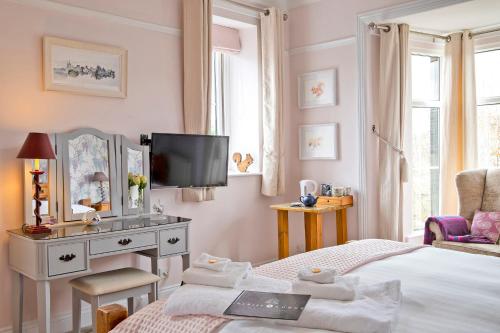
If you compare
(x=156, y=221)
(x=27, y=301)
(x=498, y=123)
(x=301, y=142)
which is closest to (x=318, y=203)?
(x=301, y=142)

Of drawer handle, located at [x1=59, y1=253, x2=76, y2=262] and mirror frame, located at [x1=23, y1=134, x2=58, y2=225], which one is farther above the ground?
mirror frame, located at [x1=23, y1=134, x2=58, y2=225]

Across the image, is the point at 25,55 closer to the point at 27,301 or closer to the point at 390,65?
the point at 27,301

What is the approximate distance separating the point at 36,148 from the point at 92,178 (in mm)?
539

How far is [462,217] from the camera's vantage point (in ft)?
14.5

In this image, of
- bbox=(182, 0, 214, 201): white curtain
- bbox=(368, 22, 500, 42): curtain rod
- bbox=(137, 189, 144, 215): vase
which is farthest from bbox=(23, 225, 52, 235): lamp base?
bbox=(368, 22, 500, 42): curtain rod

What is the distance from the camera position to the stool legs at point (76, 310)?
10.4ft

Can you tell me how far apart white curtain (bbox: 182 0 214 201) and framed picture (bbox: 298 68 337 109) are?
121 centimetres

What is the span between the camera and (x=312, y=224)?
14.7 feet

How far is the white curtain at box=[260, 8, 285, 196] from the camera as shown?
4.89 meters

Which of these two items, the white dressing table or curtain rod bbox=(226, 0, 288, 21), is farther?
curtain rod bbox=(226, 0, 288, 21)

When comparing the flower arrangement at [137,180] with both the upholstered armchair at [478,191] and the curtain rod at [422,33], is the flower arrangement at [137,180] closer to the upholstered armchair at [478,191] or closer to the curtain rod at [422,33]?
the curtain rod at [422,33]

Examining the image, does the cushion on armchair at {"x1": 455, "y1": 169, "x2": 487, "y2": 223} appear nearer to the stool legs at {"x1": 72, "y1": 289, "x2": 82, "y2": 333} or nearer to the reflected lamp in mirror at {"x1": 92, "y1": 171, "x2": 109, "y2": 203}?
the reflected lamp in mirror at {"x1": 92, "y1": 171, "x2": 109, "y2": 203}

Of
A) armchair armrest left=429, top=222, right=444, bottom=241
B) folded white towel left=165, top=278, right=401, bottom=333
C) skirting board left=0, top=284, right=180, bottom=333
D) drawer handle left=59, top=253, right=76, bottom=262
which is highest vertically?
folded white towel left=165, top=278, right=401, bottom=333

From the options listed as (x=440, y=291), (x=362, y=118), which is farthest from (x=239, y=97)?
(x=440, y=291)
